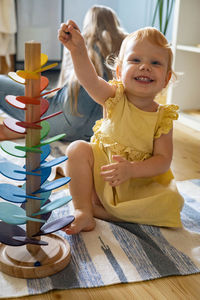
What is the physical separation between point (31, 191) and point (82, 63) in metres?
0.36

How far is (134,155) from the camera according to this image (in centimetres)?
113

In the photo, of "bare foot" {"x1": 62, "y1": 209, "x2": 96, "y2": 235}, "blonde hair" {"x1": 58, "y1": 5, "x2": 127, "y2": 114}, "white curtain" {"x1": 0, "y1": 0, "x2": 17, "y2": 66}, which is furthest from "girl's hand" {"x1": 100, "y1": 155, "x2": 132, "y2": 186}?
"white curtain" {"x1": 0, "y1": 0, "x2": 17, "y2": 66}

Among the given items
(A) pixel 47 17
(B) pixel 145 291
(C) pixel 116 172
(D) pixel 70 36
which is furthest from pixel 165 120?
(A) pixel 47 17

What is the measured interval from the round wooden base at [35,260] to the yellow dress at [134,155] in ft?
0.72

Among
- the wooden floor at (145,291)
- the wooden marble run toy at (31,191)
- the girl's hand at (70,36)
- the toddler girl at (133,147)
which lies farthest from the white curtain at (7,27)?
the wooden floor at (145,291)

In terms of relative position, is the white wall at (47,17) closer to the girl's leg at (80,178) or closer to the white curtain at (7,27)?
the white curtain at (7,27)

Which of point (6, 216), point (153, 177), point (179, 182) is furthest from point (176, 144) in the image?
point (6, 216)

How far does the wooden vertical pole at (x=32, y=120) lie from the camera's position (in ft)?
2.67

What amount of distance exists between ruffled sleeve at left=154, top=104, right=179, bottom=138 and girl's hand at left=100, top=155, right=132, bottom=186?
0.14 meters

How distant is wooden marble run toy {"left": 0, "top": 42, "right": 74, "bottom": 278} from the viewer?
32.3 inches

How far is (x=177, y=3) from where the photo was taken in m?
2.27

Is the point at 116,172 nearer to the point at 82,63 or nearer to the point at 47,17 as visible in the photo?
the point at 82,63

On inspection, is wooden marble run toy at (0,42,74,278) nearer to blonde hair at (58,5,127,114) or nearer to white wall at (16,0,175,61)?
blonde hair at (58,5,127,114)

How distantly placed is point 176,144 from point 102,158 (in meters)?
0.89
